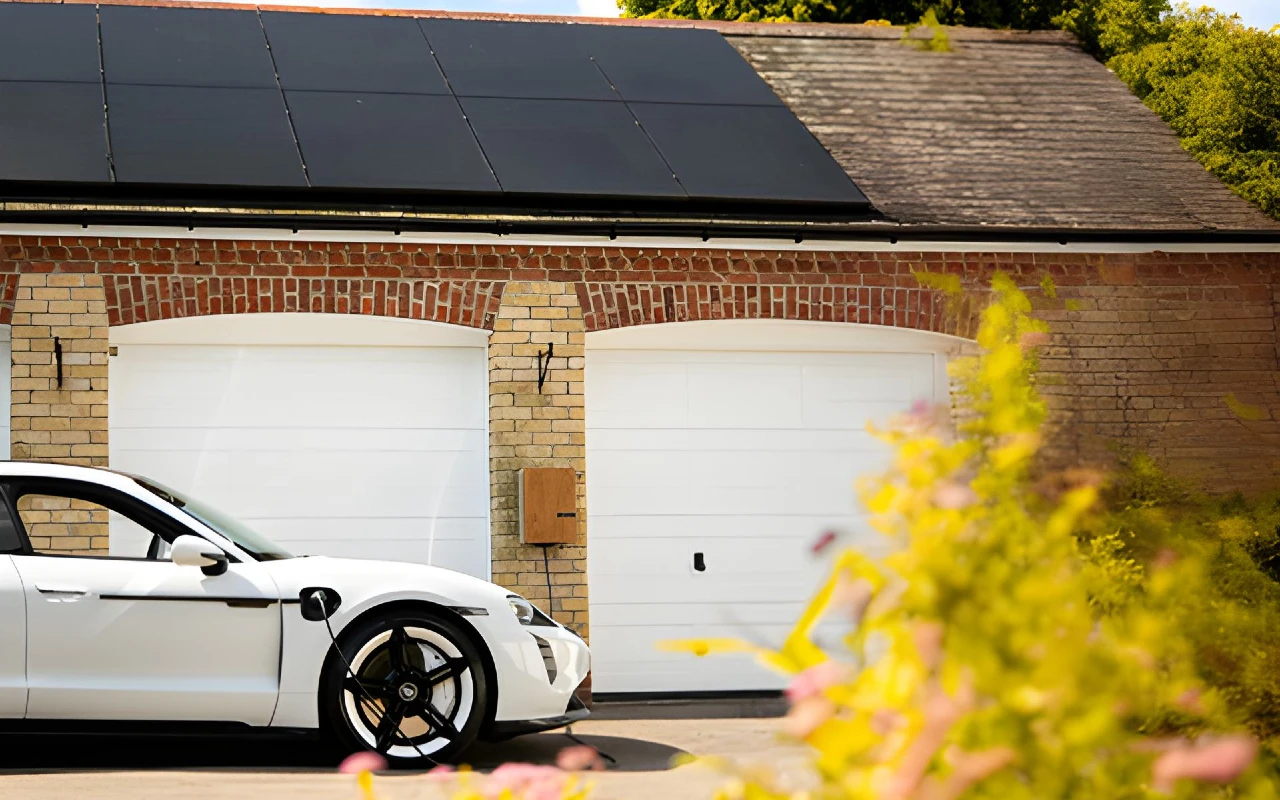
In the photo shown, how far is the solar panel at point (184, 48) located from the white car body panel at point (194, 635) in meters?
5.28

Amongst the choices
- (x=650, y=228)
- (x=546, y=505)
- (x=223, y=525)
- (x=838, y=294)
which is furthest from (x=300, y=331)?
(x=838, y=294)

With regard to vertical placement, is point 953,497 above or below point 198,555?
above

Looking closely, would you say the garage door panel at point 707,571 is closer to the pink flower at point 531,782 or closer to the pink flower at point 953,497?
the pink flower at point 531,782

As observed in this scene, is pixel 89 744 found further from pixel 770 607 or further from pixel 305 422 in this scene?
pixel 770 607

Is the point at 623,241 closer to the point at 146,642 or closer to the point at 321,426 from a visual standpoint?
the point at 321,426

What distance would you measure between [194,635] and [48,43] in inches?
267

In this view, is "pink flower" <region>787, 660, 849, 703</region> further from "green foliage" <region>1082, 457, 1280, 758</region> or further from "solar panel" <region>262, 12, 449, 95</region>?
"solar panel" <region>262, 12, 449, 95</region>

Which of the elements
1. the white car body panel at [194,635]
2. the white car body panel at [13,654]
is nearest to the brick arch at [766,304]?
the white car body panel at [194,635]

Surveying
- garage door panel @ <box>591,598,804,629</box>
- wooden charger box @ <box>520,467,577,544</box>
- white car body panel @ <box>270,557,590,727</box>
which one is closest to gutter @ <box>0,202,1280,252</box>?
wooden charger box @ <box>520,467,577,544</box>

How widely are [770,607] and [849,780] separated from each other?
9.54m

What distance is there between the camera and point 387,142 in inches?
454

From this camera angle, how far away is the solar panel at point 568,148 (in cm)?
1121

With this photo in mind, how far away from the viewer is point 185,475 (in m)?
10.6

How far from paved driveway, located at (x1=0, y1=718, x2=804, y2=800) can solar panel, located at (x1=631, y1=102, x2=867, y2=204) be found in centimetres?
411
